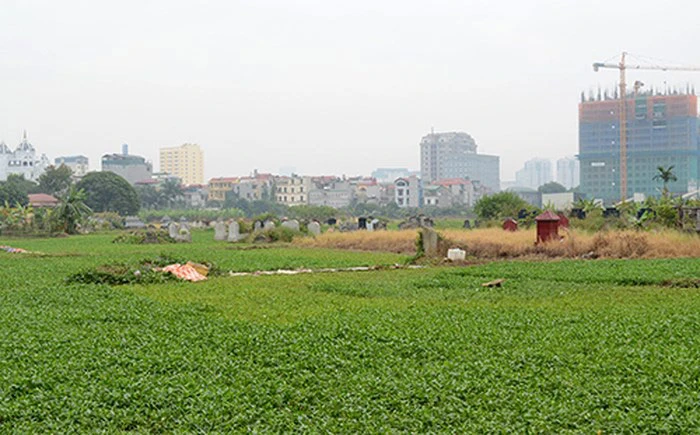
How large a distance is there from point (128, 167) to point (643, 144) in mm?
115293

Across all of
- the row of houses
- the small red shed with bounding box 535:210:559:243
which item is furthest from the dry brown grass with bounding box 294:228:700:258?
the row of houses

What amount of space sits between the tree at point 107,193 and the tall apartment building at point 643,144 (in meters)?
96.3

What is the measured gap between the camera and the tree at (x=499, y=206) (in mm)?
59438

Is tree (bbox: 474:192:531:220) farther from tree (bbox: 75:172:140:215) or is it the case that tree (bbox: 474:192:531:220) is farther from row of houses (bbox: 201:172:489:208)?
row of houses (bbox: 201:172:489:208)

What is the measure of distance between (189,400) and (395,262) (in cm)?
2154

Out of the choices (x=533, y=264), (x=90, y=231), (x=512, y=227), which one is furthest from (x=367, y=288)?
Answer: (x=90, y=231)

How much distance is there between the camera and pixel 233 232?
49.2 metres

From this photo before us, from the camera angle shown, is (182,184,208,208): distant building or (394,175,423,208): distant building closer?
(182,184,208,208): distant building

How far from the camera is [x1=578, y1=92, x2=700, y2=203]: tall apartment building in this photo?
158750 mm

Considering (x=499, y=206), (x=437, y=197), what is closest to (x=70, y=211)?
(x=499, y=206)

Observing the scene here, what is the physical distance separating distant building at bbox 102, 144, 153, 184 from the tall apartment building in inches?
3957

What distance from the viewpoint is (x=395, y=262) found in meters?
30.0

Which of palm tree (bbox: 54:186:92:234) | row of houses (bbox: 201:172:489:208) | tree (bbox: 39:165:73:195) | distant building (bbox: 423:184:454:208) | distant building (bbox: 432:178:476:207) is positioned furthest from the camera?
distant building (bbox: 432:178:476:207)

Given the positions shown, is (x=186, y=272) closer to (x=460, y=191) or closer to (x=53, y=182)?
(x=53, y=182)
